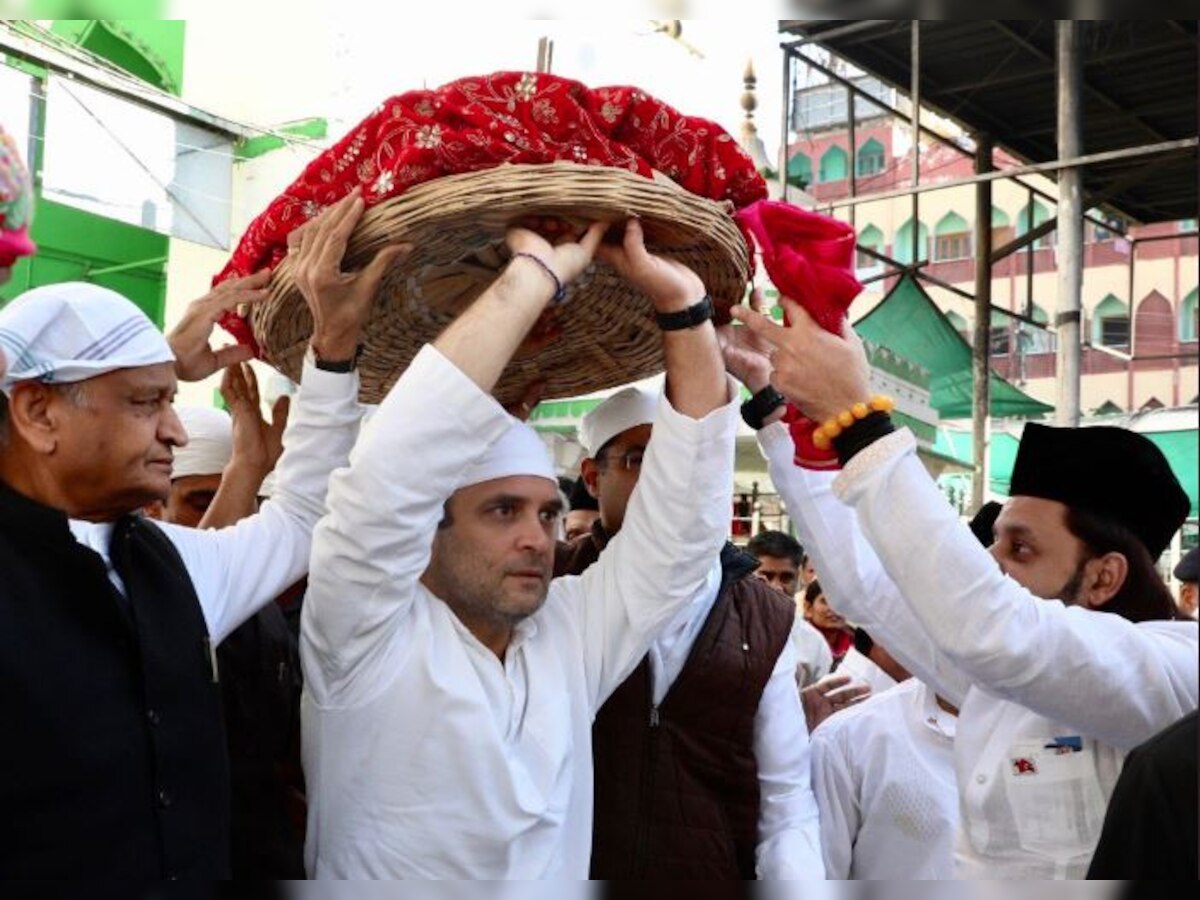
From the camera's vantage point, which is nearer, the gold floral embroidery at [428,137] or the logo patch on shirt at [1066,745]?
the gold floral embroidery at [428,137]

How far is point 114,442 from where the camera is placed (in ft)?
7.74

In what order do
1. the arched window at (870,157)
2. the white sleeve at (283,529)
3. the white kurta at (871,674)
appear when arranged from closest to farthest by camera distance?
the white sleeve at (283,529)
the white kurta at (871,674)
the arched window at (870,157)

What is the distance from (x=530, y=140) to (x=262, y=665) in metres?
1.32

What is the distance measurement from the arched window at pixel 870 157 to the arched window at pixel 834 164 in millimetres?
670

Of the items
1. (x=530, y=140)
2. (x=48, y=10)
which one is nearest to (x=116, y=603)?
(x=530, y=140)

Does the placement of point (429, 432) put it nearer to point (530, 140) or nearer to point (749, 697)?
point (530, 140)

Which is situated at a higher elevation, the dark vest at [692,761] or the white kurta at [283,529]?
the white kurta at [283,529]

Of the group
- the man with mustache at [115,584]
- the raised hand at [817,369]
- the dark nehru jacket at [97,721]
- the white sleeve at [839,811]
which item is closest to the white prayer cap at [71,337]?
the man with mustache at [115,584]

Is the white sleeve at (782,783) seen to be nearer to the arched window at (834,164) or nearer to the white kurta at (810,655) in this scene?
the white kurta at (810,655)

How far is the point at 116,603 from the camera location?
2199 millimetres

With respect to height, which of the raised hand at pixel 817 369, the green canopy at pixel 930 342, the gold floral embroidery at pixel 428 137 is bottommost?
the raised hand at pixel 817 369

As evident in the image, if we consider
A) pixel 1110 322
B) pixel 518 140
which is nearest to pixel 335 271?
pixel 518 140

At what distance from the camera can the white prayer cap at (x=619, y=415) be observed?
3.51 m

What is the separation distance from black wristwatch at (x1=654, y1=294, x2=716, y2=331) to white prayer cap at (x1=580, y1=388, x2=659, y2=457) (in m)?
0.87
